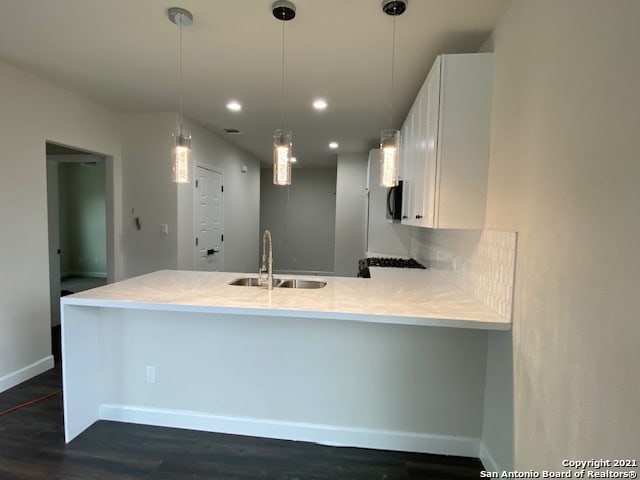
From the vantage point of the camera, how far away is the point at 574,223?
1124mm

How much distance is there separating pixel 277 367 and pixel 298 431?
440mm

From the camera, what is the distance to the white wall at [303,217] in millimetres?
8031

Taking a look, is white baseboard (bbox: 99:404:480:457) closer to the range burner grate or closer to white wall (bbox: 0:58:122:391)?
white wall (bbox: 0:58:122:391)

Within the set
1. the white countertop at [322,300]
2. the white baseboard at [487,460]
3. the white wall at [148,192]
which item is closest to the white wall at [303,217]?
the white wall at [148,192]

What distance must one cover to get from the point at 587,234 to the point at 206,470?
220 centimetres

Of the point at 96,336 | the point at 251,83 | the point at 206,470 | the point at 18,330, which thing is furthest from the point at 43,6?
the point at 206,470

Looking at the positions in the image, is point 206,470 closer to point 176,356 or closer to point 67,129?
point 176,356

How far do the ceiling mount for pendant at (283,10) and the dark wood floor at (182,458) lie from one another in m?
2.65

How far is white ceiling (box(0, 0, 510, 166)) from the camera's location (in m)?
1.87

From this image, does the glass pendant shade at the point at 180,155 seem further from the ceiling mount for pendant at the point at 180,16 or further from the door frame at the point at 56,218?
the door frame at the point at 56,218

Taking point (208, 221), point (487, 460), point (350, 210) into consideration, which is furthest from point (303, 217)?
point (487, 460)

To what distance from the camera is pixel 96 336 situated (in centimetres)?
220

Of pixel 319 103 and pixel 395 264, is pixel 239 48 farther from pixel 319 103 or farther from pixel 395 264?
pixel 395 264

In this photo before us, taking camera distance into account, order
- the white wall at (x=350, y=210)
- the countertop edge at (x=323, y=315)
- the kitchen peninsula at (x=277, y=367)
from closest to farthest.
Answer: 1. the countertop edge at (x=323, y=315)
2. the kitchen peninsula at (x=277, y=367)
3. the white wall at (x=350, y=210)
